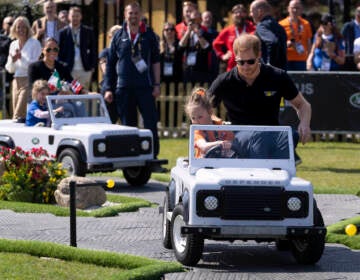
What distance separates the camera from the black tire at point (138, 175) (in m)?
16.8

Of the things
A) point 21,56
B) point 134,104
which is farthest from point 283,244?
point 21,56

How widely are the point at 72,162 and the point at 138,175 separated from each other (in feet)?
3.03

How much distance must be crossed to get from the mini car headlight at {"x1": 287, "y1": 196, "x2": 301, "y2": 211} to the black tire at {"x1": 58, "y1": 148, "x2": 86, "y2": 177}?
6414mm

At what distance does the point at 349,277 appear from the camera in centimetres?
999

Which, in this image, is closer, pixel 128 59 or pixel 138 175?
pixel 138 175

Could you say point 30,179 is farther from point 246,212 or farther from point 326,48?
point 326,48

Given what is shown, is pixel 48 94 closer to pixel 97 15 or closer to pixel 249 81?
pixel 249 81

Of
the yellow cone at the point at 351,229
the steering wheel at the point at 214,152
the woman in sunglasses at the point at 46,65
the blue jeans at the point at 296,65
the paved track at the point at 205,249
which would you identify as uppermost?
the woman in sunglasses at the point at 46,65

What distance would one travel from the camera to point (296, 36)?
22.2 meters

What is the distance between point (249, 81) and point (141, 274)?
8.89ft

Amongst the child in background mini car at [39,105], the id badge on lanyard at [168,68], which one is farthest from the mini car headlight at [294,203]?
the id badge on lanyard at [168,68]

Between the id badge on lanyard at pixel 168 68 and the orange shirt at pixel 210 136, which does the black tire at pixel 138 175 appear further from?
the id badge on lanyard at pixel 168 68

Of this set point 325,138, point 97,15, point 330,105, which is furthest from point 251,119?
point 97,15

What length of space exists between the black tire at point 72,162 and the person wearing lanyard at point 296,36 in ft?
21.6
